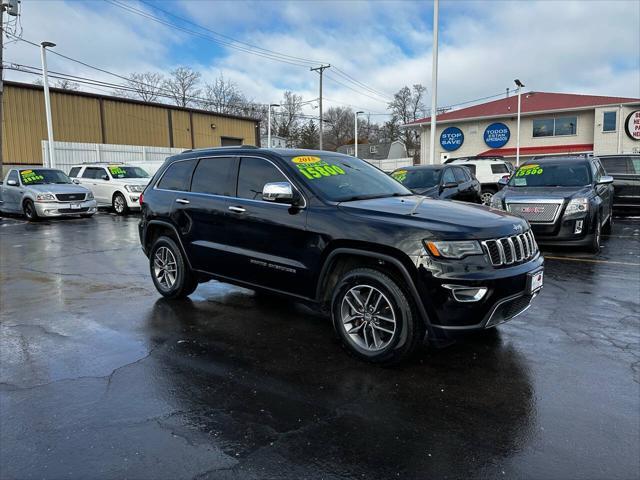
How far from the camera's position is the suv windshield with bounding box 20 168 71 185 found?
16156mm

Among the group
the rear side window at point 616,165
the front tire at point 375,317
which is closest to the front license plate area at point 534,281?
the front tire at point 375,317

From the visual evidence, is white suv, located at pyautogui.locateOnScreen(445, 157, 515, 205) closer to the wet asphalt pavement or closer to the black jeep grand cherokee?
the wet asphalt pavement

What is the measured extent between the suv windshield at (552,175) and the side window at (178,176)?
7.03m

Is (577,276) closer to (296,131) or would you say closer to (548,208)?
(548,208)

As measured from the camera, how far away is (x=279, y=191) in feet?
14.4

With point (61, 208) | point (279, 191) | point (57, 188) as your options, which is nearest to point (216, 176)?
point (279, 191)

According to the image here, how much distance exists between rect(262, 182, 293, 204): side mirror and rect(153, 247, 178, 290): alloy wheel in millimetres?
2084

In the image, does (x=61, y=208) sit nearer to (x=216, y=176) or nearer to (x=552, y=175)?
(x=216, y=176)

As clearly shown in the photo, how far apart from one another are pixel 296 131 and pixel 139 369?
74.2 meters

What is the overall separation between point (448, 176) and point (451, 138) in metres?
27.6

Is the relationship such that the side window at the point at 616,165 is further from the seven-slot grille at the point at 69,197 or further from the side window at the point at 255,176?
the seven-slot grille at the point at 69,197

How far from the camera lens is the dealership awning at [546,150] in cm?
3309

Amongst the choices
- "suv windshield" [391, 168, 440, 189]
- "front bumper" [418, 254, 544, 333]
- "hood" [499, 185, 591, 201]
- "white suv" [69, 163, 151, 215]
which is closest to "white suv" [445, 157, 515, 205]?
"suv windshield" [391, 168, 440, 189]

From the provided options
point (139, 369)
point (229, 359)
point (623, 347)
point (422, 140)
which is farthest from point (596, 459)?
point (422, 140)
